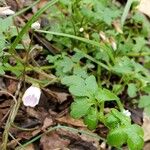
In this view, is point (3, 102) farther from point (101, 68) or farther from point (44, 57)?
point (101, 68)

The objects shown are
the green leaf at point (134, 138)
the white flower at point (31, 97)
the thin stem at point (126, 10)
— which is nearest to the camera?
the green leaf at point (134, 138)

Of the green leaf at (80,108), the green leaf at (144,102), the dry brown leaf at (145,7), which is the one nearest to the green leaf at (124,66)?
the green leaf at (144,102)

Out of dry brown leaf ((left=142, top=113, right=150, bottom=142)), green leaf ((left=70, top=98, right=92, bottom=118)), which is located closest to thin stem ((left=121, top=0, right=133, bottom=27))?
dry brown leaf ((left=142, top=113, right=150, bottom=142))

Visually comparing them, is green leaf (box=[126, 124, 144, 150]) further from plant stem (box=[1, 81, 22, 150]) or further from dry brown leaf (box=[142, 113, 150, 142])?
dry brown leaf (box=[142, 113, 150, 142])

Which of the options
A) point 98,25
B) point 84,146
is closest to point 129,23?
point 98,25

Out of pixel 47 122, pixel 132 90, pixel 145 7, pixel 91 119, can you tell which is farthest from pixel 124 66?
pixel 145 7

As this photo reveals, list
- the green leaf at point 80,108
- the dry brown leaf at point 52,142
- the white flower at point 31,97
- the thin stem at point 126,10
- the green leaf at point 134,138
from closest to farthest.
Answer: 1. the green leaf at point 134,138
2. the green leaf at point 80,108
3. the white flower at point 31,97
4. the dry brown leaf at point 52,142
5. the thin stem at point 126,10

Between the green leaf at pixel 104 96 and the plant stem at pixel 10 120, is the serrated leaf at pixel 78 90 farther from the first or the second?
the plant stem at pixel 10 120

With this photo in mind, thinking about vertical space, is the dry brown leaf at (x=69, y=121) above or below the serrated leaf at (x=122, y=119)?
below
